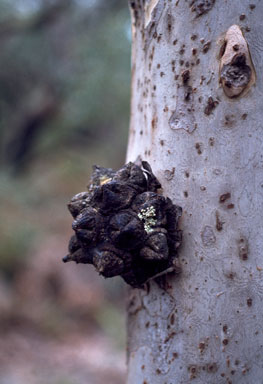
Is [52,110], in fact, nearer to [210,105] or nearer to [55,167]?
[55,167]

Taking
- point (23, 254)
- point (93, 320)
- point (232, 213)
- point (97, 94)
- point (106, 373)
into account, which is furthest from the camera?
point (97, 94)

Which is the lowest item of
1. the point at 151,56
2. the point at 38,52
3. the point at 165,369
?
the point at 165,369

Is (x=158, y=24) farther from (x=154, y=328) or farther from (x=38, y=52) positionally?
(x=38, y=52)

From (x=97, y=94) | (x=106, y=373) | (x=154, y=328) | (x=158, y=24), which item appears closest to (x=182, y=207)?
(x=154, y=328)

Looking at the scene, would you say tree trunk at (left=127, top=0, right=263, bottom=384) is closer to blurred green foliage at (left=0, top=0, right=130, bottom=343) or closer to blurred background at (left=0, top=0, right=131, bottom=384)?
blurred background at (left=0, top=0, right=131, bottom=384)

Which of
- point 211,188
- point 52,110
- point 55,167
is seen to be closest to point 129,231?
point 211,188
